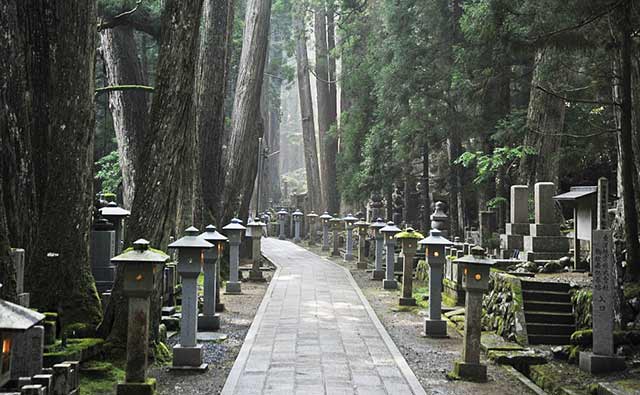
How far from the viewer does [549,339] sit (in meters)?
10.2

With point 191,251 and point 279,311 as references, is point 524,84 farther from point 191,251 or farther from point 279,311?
point 191,251

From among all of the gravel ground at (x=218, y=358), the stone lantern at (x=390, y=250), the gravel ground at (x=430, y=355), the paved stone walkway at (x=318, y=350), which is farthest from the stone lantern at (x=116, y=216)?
the stone lantern at (x=390, y=250)

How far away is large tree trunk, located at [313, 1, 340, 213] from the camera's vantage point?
31.5 m

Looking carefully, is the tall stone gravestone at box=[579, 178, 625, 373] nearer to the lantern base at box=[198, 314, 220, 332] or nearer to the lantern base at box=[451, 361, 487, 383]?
the lantern base at box=[451, 361, 487, 383]

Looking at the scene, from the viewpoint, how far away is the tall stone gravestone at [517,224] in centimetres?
1430

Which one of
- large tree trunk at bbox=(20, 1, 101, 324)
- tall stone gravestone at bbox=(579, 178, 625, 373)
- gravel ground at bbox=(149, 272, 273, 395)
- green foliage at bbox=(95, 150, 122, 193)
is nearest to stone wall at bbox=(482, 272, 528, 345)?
tall stone gravestone at bbox=(579, 178, 625, 373)

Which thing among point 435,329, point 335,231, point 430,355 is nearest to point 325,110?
point 335,231

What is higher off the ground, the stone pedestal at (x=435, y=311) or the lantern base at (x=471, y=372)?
the stone pedestal at (x=435, y=311)

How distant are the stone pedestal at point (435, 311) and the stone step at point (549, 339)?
1307mm

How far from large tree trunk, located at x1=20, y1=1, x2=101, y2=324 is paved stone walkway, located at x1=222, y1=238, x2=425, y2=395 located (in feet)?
7.14

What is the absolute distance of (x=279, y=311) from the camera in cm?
1260

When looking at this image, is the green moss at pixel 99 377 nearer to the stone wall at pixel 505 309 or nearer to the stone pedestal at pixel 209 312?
the stone pedestal at pixel 209 312

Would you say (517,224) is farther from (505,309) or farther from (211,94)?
(211,94)

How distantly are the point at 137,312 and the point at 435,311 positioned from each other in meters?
5.36
